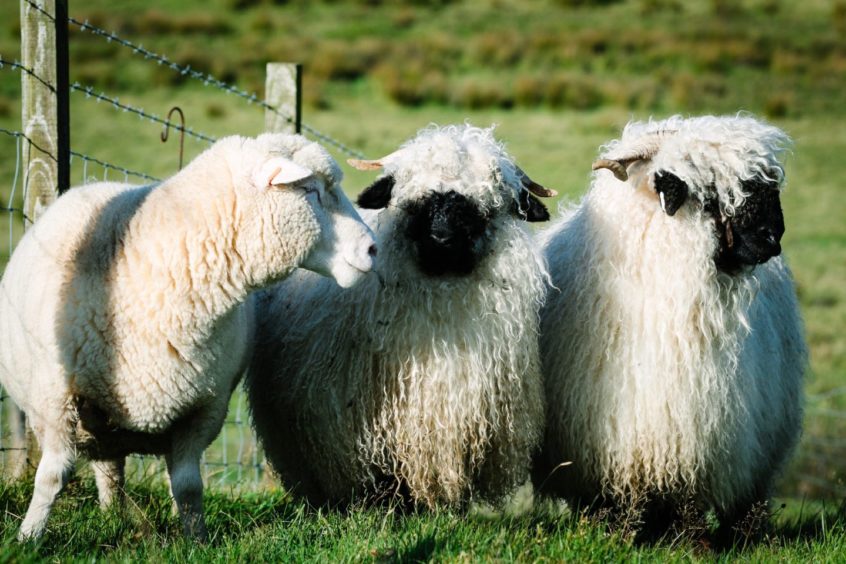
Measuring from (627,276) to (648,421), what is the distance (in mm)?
623

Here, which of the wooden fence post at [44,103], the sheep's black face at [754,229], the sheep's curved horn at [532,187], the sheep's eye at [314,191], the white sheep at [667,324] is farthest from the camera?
the sheep's curved horn at [532,187]

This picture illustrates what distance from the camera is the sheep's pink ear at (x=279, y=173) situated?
324 centimetres

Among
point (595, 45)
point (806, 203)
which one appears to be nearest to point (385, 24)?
point (595, 45)

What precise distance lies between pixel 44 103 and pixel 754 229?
286cm

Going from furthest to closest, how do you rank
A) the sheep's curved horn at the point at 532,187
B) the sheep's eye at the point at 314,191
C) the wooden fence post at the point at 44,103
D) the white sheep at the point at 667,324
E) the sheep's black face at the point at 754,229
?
the sheep's curved horn at the point at 532,187
the white sheep at the point at 667,324
the sheep's black face at the point at 754,229
the wooden fence post at the point at 44,103
the sheep's eye at the point at 314,191

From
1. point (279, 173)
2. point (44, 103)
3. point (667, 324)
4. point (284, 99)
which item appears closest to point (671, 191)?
point (667, 324)

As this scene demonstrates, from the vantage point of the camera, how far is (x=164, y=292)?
3.30m

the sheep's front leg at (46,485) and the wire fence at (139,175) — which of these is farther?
the wire fence at (139,175)

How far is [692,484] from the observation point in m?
4.27

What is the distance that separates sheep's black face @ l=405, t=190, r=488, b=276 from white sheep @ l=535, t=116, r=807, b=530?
0.66 m

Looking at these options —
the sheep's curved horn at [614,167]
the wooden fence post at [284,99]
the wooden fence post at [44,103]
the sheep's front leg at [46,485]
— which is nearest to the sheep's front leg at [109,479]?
the sheep's front leg at [46,485]

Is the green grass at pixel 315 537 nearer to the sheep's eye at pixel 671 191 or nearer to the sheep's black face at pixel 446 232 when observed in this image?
the sheep's black face at pixel 446 232

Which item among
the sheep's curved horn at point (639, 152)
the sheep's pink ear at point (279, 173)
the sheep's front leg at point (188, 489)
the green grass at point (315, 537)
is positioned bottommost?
the green grass at point (315, 537)

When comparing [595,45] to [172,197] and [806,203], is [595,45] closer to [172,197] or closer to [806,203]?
→ [806,203]
